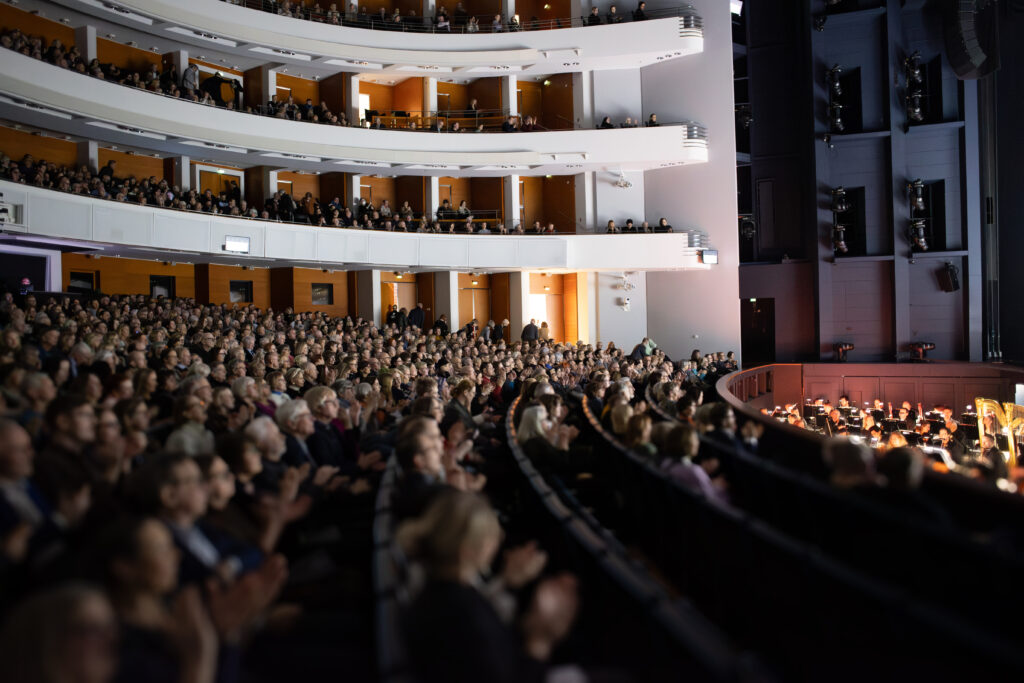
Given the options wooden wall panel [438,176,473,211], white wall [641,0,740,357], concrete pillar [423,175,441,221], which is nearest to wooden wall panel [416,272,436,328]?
concrete pillar [423,175,441,221]

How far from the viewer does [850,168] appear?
16172 millimetres

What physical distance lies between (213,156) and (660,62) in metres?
10.3

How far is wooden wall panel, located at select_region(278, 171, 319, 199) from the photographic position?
1653 cm

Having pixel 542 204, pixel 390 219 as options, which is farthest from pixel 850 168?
pixel 390 219

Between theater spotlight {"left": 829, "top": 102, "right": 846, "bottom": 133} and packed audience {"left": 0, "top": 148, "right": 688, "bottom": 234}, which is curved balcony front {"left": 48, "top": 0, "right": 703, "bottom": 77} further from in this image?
theater spotlight {"left": 829, "top": 102, "right": 846, "bottom": 133}

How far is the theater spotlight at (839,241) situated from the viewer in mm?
15766

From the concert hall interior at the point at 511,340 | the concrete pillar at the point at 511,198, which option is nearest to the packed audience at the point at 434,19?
the concert hall interior at the point at 511,340

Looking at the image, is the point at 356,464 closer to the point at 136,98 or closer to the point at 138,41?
the point at 136,98

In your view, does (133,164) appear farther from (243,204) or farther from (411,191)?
(411,191)

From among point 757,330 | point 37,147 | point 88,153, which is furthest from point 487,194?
point 37,147

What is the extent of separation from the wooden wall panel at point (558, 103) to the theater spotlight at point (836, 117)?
5806 mm

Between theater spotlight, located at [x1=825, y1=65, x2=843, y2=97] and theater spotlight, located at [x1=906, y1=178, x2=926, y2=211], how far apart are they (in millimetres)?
2512

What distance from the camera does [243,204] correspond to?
44.1ft

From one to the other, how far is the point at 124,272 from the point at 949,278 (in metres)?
16.7
